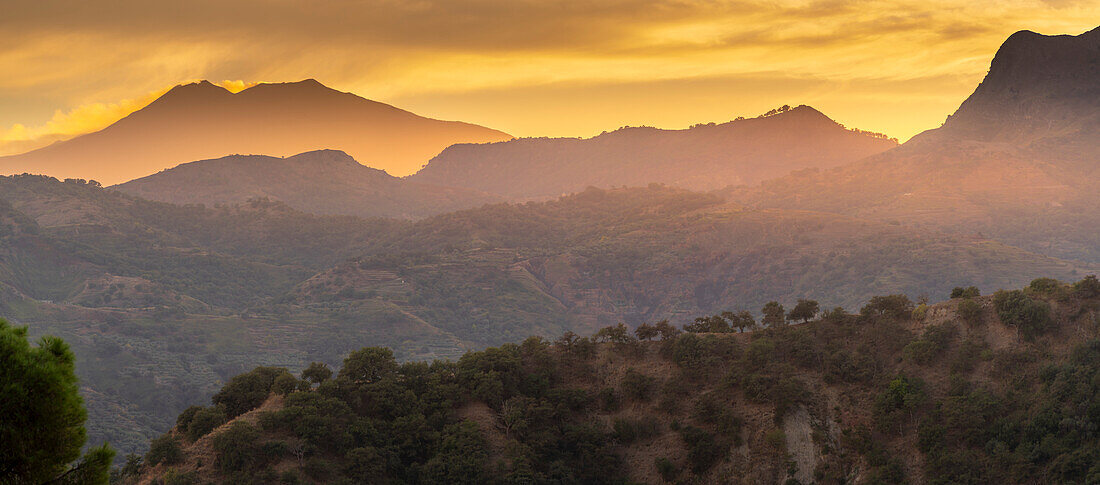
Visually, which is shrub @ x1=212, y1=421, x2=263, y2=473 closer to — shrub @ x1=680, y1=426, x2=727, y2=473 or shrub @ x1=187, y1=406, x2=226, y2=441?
shrub @ x1=187, y1=406, x2=226, y2=441

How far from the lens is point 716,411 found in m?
66.6

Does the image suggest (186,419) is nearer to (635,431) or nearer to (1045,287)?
(635,431)

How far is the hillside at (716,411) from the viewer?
5806 centimetres

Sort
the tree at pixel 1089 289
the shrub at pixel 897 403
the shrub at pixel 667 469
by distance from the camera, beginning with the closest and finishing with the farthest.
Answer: the shrub at pixel 897 403
the shrub at pixel 667 469
the tree at pixel 1089 289

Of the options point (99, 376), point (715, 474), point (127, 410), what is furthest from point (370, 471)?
point (99, 376)

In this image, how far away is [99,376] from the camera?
650ft

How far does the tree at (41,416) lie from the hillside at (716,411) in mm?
40983

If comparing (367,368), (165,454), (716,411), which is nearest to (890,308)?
(716,411)

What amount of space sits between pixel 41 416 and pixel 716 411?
184ft

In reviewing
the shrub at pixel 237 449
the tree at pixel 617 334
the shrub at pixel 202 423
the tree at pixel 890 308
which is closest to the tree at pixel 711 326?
the tree at pixel 617 334

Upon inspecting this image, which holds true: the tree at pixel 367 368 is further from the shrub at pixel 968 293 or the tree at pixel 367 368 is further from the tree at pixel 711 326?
the shrub at pixel 968 293

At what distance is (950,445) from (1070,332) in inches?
585

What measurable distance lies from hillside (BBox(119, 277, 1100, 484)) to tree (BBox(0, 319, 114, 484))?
134 feet

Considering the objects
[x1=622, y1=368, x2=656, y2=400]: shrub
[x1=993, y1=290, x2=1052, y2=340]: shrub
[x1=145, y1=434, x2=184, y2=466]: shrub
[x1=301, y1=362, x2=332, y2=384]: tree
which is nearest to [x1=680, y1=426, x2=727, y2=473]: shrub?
[x1=622, y1=368, x2=656, y2=400]: shrub
